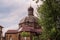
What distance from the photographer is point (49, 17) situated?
2486 centimetres

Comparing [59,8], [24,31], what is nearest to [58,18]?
[59,8]

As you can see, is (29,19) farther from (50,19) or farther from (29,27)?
(50,19)

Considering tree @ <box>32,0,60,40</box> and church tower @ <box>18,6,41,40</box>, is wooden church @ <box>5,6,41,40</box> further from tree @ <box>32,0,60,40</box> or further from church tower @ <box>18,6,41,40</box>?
tree @ <box>32,0,60,40</box>

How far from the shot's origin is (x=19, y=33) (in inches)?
2420

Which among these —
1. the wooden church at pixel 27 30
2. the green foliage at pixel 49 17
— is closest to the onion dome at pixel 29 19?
the wooden church at pixel 27 30

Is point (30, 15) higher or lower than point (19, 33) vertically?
higher

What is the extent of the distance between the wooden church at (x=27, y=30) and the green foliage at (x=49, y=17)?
3077 centimetres

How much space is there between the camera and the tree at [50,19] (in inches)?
954

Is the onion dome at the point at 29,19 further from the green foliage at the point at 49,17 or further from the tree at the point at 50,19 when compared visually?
the tree at the point at 50,19

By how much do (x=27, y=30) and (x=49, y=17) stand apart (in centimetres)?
3522

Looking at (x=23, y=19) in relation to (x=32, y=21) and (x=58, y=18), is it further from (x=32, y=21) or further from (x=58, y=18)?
(x=58, y=18)

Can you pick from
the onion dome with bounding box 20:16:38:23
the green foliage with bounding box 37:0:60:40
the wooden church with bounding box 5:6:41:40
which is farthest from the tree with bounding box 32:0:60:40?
the onion dome with bounding box 20:16:38:23

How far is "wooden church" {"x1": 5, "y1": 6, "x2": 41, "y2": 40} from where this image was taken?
60.0 m

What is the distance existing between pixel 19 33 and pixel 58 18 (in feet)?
124
